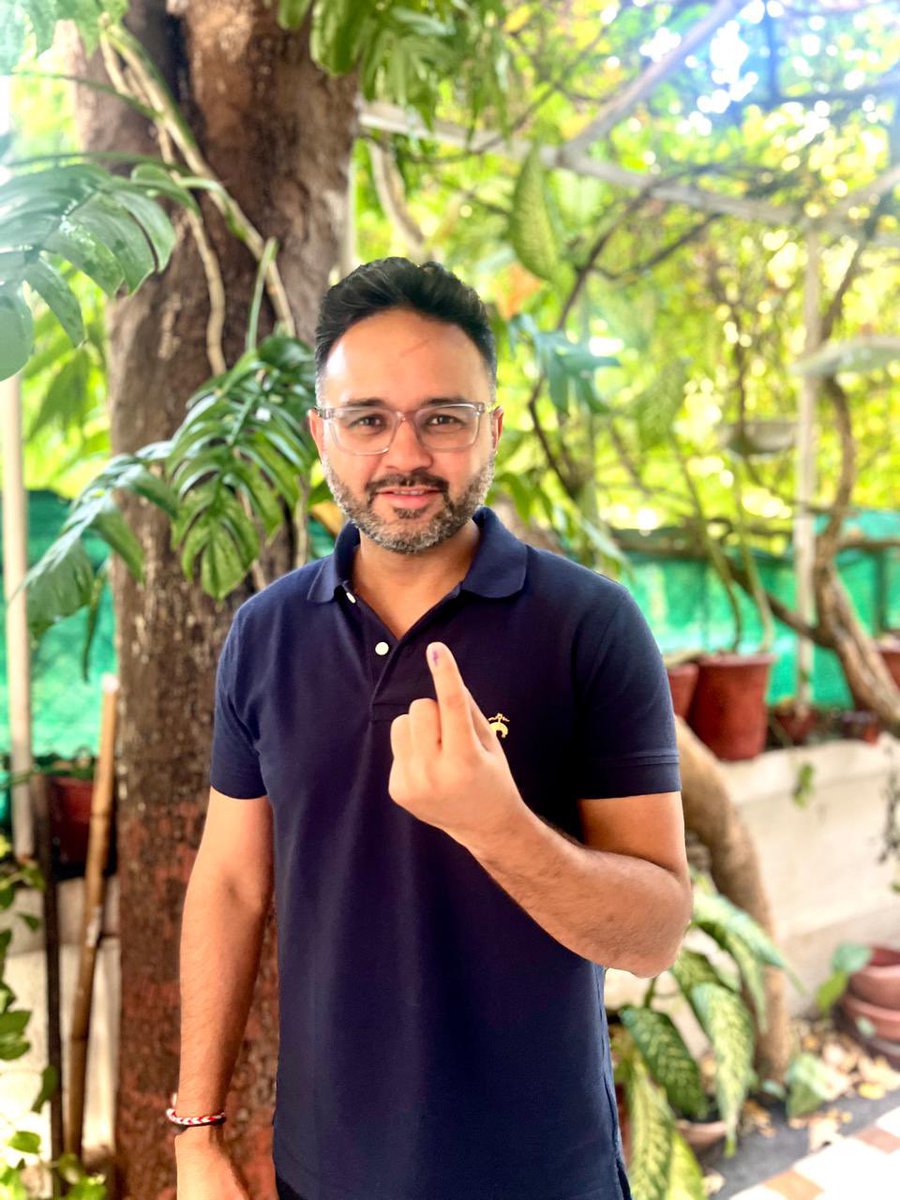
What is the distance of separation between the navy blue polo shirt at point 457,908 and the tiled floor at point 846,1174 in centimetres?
158

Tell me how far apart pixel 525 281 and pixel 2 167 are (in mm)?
1392

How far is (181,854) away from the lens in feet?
4.90

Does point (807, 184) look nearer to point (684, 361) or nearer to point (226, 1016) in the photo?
point (684, 361)


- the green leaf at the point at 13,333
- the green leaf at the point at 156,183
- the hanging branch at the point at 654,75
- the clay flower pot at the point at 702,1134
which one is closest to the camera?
the green leaf at the point at 13,333

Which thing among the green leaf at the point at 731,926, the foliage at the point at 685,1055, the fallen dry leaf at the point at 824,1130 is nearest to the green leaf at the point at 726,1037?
the foliage at the point at 685,1055

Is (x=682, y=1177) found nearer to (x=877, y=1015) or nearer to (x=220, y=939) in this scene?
(x=220, y=939)

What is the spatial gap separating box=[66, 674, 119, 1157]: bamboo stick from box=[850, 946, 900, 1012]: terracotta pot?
95.2 inches

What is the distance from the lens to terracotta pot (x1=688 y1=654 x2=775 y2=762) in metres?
2.82

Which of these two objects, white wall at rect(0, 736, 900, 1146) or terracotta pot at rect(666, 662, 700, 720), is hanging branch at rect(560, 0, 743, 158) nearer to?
terracotta pot at rect(666, 662, 700, 720)

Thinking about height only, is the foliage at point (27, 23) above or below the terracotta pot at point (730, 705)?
above

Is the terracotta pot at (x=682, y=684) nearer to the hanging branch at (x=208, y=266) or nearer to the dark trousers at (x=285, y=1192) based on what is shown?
the hanging branch at (x=208, y=266)

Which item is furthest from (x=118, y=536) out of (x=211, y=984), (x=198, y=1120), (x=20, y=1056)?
(x=20, y=1056)

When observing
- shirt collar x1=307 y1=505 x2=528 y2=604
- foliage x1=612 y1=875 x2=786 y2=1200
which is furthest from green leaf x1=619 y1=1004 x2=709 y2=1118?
shirt collar x1=307 y1=505 x2=528 y2=604

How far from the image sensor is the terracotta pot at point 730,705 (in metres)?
2.82
